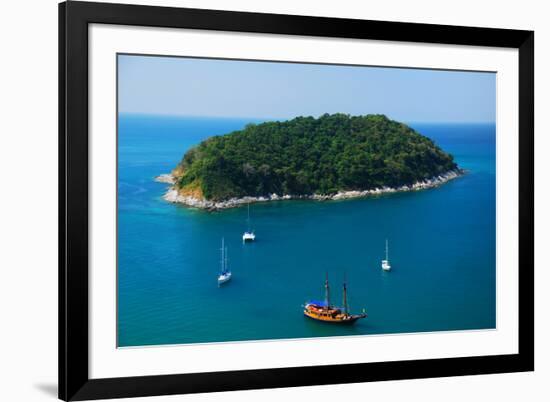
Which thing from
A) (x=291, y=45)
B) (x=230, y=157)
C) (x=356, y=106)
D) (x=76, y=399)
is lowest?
(x=76, y=399)

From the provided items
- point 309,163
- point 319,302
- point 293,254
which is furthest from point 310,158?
point 319,302

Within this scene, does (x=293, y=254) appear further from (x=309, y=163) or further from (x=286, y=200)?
(x=309, y=163)

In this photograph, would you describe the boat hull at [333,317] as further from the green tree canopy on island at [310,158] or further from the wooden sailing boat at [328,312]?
the green tree canopy on island at [310,158]

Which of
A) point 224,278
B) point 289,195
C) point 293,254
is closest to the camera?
point 224,278

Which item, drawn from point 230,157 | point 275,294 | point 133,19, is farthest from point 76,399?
point 133,19

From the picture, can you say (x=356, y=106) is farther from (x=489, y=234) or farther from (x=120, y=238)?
(x=120, y=238)

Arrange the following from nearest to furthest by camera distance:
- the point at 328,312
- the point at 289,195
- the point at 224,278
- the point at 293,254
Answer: the point at 224,278
the point at 328,312
the point at 293,254
the point at 289,195

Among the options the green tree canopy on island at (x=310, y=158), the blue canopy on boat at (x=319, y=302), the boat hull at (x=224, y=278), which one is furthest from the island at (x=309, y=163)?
the blue canopy on boat at (x=319, y=302)
